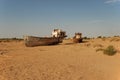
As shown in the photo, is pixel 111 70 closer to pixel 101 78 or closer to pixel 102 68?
pixel 102 68

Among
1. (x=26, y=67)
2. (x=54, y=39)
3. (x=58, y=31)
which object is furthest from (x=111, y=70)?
(x=58, y=31)

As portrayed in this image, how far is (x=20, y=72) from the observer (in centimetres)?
1119

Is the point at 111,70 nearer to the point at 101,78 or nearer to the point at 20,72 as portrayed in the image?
the point at 101,78

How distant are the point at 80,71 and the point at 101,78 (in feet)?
4.42

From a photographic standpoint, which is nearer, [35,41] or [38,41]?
[35,41]

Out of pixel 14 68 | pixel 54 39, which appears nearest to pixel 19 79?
pixel 14 68

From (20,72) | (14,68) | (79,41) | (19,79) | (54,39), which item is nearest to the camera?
(19,79)

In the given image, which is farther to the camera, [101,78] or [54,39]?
[54,39]

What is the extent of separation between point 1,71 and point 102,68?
16.9 ft

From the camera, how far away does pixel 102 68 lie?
44.2 feet

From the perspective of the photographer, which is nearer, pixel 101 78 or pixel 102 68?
pixel 101 78

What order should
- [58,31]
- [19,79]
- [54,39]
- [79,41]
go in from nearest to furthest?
[19,79], [54,39], [79,41], [58,31]

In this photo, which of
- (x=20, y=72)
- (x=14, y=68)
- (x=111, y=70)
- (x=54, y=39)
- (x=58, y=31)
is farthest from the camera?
(x=58, y=31)

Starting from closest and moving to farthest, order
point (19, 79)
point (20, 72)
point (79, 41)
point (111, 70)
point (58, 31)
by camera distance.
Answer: point (19, 79), point (20, 72), point (111, 70), point (79, 41), point (58, 31)
